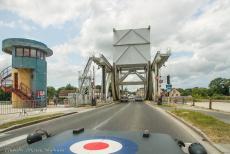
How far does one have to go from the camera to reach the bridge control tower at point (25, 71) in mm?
44031

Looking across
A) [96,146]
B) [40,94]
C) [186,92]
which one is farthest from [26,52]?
[186,92]

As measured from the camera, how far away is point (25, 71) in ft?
150

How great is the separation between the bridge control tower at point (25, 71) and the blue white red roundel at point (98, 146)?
42011mm

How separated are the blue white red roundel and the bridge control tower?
42.0 metres

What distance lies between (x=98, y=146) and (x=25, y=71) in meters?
44.4

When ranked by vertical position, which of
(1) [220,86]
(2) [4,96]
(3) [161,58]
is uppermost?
(3) [161,58]

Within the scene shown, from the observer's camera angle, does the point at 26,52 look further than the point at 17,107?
Yes

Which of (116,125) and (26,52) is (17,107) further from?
(116,125)

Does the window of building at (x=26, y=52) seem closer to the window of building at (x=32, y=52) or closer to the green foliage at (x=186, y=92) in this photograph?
the window of building at (x=32, y=52)

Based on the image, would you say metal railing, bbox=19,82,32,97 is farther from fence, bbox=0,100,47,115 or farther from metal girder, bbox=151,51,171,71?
metal girder, bbox=151,51,171,71

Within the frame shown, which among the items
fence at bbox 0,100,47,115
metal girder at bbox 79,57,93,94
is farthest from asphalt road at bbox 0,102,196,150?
metal girder at bbox 79,57,93,94

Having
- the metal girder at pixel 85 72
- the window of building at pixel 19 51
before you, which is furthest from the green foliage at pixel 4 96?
the window of building at pixel 19 51

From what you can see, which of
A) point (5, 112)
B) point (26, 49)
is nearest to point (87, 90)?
point (26, 49)

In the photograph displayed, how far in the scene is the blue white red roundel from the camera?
2862 mm
